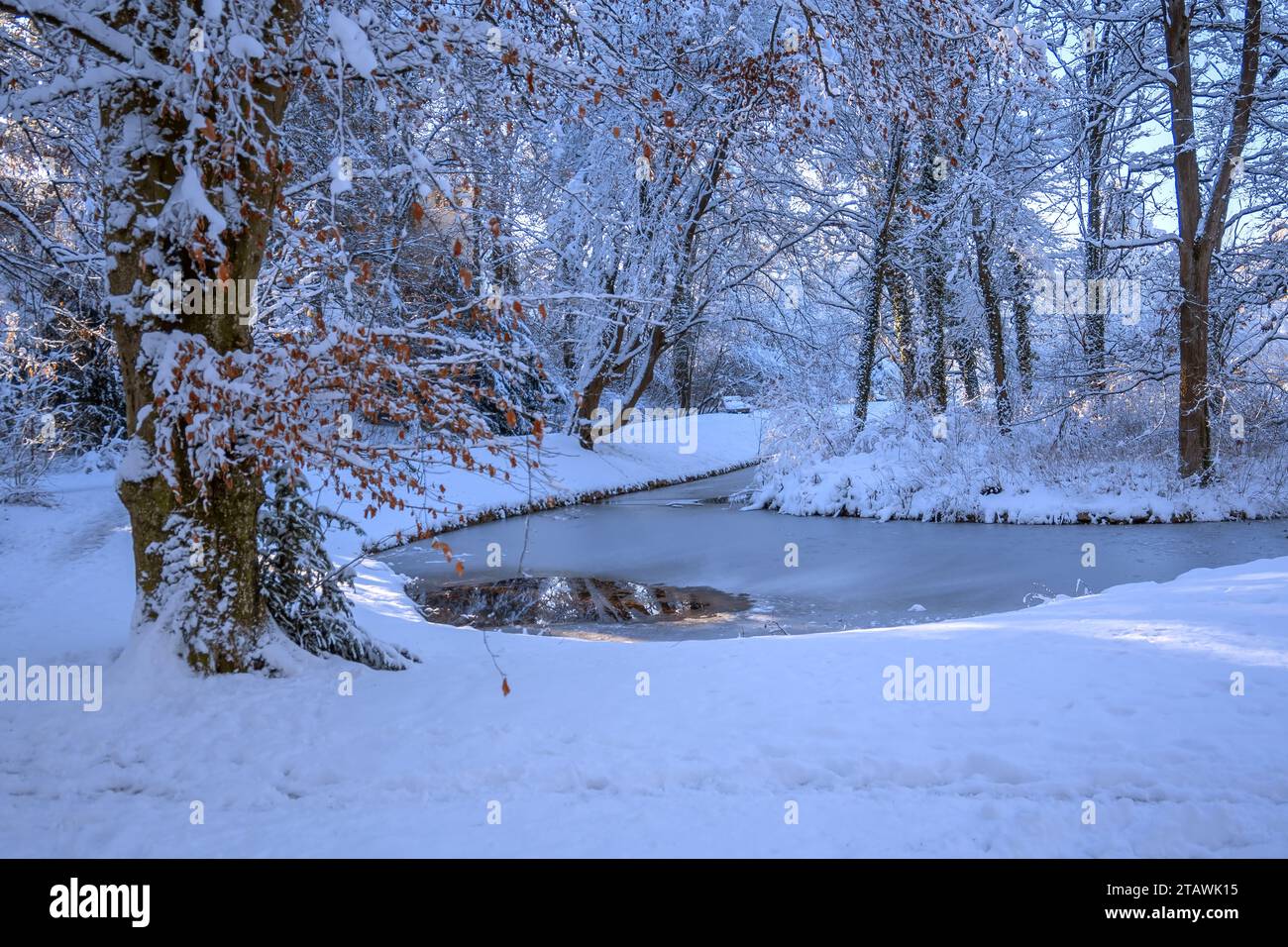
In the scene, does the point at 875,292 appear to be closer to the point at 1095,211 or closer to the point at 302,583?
the point at 1095,211

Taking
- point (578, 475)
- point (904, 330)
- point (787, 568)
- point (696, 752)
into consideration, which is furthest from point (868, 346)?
point (696, 752)

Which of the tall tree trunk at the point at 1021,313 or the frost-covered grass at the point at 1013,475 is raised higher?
the tall tree trunk at the point at 1021,313

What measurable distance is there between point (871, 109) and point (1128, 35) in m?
9.64

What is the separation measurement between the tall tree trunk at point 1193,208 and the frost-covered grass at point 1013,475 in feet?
2.28

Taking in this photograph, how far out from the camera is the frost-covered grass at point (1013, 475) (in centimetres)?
1441

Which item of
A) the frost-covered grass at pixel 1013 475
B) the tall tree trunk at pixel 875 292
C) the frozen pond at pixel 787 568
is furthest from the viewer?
the tall tree trunk at pixel 875 292

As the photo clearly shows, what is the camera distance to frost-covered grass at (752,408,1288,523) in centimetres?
1441

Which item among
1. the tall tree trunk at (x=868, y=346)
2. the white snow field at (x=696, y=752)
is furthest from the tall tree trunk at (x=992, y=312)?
the white snow field at (x=696, y=752)

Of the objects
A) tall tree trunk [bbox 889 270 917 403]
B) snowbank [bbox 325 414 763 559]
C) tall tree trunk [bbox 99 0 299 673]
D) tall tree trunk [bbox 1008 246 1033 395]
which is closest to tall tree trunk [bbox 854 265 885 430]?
tall tree trunk [bbox 889 270 917 403]

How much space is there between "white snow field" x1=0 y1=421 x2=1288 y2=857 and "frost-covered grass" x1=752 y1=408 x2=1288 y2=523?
9.01 meters

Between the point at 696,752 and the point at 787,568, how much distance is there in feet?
26.5

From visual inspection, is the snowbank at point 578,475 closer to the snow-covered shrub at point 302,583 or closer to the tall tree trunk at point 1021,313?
the snow-covered shrub at point 302,583

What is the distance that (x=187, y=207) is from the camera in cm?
473
